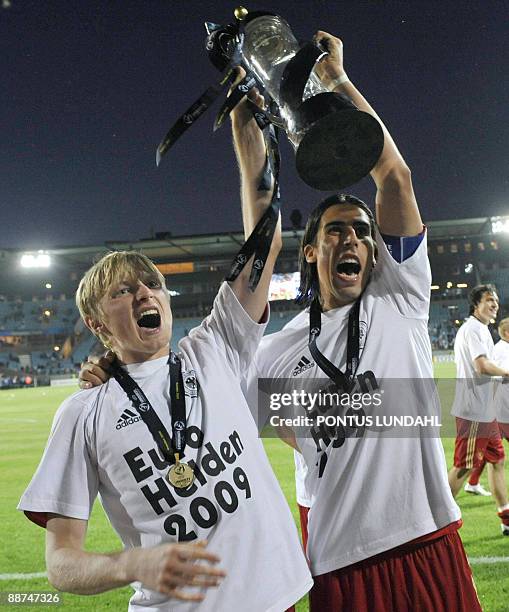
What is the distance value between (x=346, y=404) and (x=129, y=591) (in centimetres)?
277

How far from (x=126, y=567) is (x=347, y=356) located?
973mm

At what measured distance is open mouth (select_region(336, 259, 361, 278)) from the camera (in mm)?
2023

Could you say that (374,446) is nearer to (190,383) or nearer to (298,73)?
(190,383)

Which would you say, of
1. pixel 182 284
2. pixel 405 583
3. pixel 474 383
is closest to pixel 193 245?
pixel 182 284

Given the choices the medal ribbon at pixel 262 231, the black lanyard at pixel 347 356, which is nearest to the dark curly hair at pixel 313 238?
the black lanyard at pixel 347 356

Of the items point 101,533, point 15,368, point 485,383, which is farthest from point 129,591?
point 15,368

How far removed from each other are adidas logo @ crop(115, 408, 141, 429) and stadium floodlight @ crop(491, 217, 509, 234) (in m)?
40.3

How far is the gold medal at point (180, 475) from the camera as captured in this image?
1.47 m

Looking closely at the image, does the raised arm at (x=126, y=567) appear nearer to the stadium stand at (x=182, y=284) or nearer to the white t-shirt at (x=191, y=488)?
the white t-shirt at (x=191, y=488)

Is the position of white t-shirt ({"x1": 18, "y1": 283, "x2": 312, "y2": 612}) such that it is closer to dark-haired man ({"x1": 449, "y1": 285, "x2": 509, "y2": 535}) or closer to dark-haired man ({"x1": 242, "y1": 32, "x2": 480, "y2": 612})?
dark-haired man ({"x1": 242, "y1": 32, "x2": 480, "y2": 612})

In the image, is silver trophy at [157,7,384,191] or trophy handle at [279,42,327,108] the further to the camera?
trophy handle at [279,42,327,108]

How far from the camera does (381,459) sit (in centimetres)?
176

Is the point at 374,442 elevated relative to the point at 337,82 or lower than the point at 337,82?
lower

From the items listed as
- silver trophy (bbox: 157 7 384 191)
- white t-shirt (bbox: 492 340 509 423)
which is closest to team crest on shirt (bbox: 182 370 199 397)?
silver trophy (bbox: 157 7 384 191)
